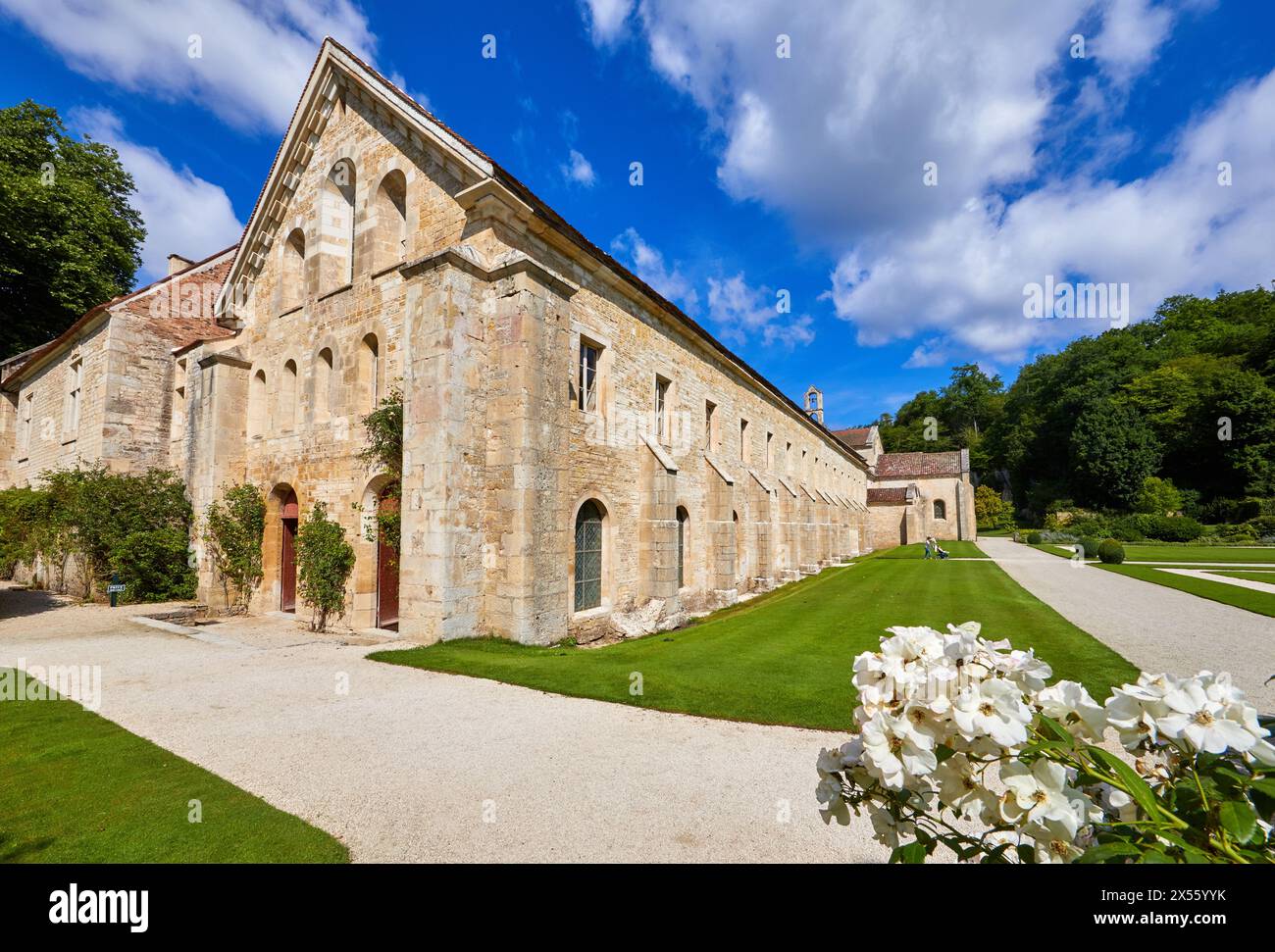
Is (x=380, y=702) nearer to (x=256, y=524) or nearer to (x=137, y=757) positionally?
(x=137, y=757)

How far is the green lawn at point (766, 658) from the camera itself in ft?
21.6

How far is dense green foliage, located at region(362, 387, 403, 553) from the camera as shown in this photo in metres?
10.6

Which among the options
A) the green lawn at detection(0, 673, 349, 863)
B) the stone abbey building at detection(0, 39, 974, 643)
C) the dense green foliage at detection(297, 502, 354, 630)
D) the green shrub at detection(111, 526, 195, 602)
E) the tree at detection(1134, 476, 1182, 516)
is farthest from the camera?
the tree at detection(1134, 476, 1182, 516)

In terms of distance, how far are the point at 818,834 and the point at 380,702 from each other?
5.22 m

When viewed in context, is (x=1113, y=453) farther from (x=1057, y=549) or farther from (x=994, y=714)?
(x=994, y=714)

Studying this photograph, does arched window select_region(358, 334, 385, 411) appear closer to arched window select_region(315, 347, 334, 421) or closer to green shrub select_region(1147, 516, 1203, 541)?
arched window select_region(315, 347, 334, 421)

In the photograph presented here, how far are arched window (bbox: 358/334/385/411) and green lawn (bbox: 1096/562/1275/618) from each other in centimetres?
1952

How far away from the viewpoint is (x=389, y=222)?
11945 millimetres

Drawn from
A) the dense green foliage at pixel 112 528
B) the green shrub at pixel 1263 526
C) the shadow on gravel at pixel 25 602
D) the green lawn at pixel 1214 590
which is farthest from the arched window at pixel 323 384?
the green shrub at pixel 1263 526

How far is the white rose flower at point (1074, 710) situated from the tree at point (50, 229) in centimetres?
3348

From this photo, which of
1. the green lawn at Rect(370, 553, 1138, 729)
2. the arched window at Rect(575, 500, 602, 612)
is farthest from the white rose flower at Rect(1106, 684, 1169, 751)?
the arched window at Rect(575, 500, 602, 612)

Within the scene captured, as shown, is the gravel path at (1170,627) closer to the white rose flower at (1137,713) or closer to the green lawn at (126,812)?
the white rose flower at (1137,713)


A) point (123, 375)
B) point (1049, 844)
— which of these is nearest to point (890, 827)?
point (1049, 844)
